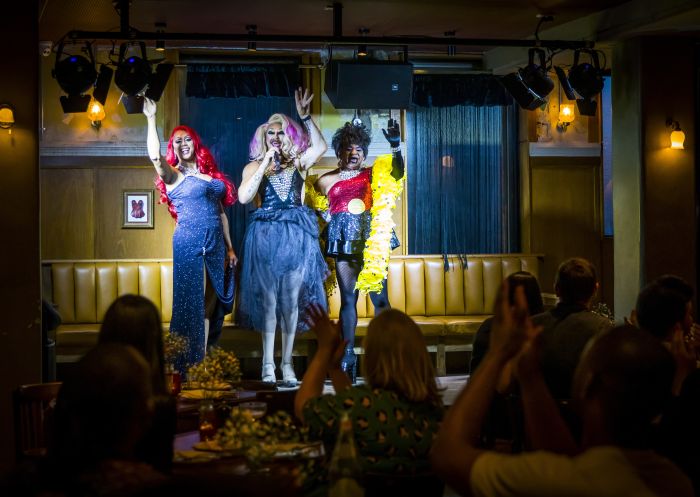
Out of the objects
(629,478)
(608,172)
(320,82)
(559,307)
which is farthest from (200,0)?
(629,478)

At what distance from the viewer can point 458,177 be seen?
913 cm

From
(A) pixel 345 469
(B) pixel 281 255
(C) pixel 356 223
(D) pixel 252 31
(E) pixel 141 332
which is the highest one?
(D) pixel 252 31

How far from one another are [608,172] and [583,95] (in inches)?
103

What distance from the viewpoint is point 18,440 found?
3.74m

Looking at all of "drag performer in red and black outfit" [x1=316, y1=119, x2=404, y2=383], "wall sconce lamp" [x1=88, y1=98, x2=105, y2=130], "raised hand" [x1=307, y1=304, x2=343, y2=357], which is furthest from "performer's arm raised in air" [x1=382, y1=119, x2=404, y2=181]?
"raised hand" [x1=307, y1=304, x2=343, y2=357]

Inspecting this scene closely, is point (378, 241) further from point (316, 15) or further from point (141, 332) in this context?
point (141, 332)

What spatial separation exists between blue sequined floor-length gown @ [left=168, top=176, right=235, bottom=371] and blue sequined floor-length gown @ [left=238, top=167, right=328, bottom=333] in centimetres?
36

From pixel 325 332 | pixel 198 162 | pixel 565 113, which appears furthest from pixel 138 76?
pixel 565 113

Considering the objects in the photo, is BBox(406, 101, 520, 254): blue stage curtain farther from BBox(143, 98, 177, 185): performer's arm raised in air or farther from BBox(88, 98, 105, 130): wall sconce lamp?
BBox(88, 98, 105, 130): wall sconce lamp

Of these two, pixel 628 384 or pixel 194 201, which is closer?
pixel 628 384

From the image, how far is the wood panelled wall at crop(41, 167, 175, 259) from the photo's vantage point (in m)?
8.77

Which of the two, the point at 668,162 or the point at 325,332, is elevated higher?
the point at 668,162

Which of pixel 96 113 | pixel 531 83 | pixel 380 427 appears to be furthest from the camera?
pixel 96 113

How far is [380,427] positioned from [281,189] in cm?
512
